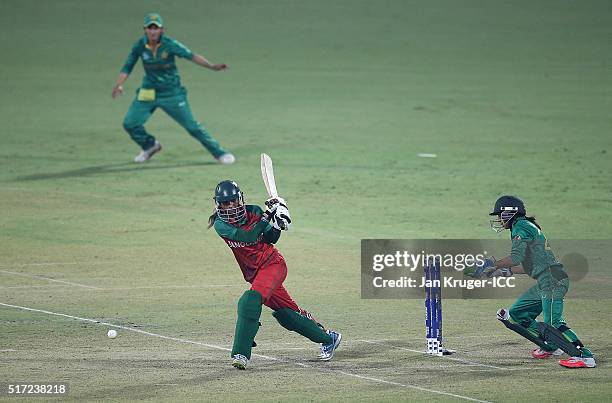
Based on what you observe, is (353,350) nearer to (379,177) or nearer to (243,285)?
(243,285)

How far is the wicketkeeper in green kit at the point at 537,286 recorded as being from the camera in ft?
40.5

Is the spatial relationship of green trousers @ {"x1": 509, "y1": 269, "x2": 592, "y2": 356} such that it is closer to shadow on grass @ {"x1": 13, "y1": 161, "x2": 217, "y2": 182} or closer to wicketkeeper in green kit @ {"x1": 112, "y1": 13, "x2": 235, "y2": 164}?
wicketkeeper in green kit @ {"x1": 112, "y1": 13, "x2": 235, "y2": 164}

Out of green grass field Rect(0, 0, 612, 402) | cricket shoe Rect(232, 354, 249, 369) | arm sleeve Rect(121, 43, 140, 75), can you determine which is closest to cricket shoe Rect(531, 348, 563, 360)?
green grass field Rect(0, 0, 612, 402)

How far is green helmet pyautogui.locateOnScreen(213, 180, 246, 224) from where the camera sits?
1245cm

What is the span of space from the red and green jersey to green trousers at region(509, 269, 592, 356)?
7.82ft

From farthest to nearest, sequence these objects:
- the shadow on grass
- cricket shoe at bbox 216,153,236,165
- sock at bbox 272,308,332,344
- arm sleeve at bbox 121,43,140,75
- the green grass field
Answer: cricket shoe at bbox 216,153,236,165 → the shadow on grass → arm sleeve at bbox 121,43,140,75 → sock at bbox 272,308,332,344 → the green grass field

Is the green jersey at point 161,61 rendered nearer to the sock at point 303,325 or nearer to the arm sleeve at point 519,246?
the sock at point 303,325

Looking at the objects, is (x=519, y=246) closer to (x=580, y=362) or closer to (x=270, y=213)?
(x=580, y=362)

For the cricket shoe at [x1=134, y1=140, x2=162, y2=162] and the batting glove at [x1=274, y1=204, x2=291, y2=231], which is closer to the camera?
the batting glove at [x1=274, y1=204, x2=291, y2=231]

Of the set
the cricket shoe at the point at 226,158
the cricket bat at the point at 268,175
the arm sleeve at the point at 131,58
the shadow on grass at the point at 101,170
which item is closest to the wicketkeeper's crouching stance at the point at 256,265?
the cricket bat at the point at 268,175

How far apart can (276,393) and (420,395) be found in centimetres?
120

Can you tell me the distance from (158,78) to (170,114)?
69 cm

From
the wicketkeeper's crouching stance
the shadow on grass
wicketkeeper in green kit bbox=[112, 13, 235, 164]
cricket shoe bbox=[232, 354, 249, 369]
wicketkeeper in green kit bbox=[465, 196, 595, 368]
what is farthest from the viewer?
the shadow on grass

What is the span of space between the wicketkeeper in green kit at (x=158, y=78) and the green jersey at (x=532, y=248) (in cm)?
1163
